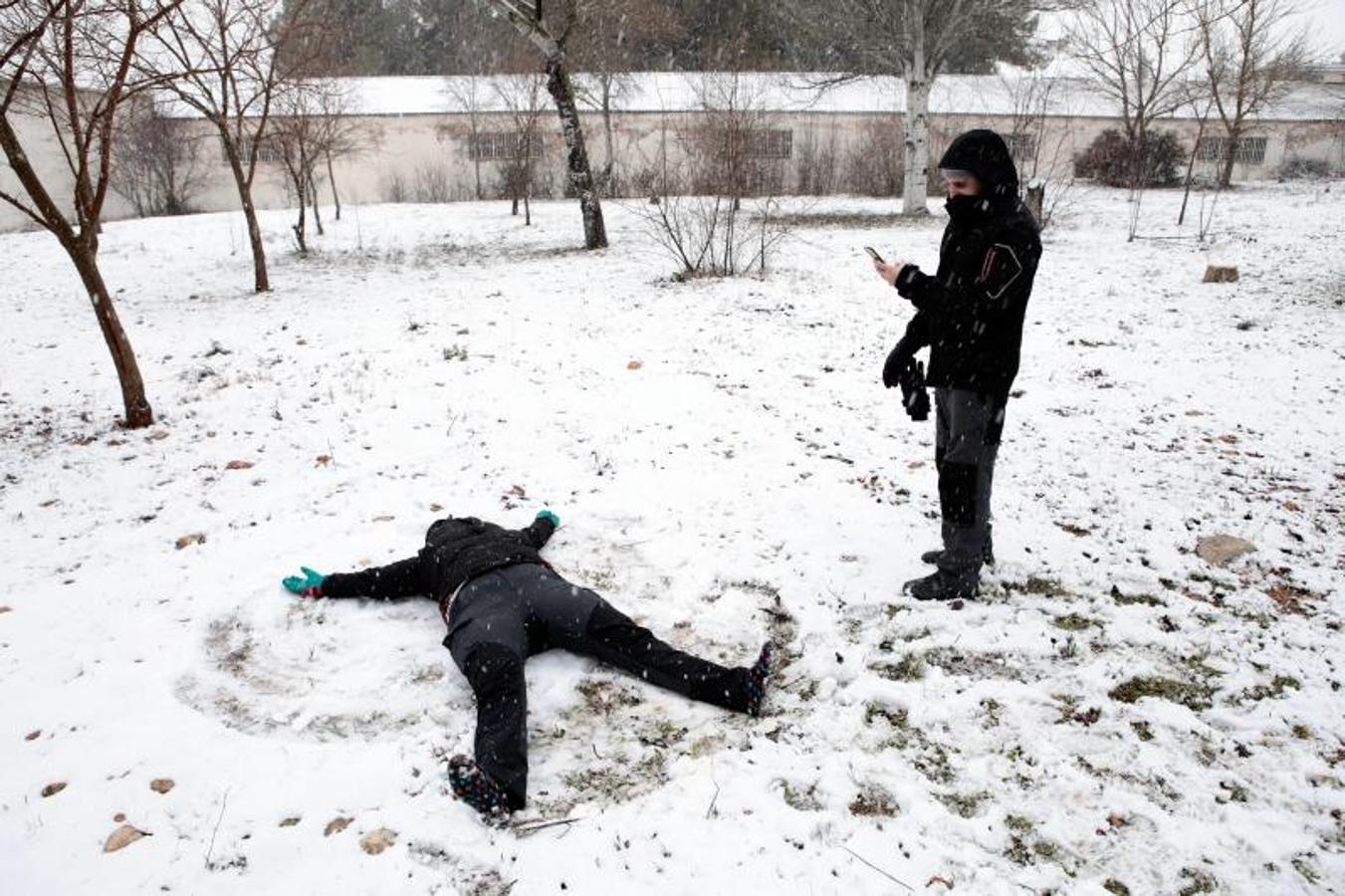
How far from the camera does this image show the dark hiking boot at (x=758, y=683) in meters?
3.13

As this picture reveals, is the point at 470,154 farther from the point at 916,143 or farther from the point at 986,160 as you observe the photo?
the point at 986,160

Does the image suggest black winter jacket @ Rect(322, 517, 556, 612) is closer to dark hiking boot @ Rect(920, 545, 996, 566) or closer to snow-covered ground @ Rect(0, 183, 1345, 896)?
snow-covered ground @ Rect(0, 183, 1345, 896)

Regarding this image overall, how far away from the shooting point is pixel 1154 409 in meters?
6.34

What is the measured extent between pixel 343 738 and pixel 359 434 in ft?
11.3

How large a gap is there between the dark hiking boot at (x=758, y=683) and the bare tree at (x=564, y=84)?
1175 cm

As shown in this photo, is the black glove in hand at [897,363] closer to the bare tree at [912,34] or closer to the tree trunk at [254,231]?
the tree trunk at [254,231]

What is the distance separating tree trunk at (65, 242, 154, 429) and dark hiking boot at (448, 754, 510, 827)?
533cm

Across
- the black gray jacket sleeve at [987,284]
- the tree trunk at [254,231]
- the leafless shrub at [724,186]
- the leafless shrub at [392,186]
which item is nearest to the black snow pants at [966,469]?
the black gray jacket sleeve at [987,284]

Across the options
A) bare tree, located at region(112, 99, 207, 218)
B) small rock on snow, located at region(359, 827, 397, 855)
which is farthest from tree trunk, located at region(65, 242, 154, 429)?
bare tree, located at region(112, 99, 207, 218)

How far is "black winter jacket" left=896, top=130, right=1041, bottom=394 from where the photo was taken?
327cm

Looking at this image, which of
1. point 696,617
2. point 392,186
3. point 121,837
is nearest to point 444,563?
point 696,617

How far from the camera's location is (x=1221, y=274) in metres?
10.4

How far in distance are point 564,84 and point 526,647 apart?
39.9ft

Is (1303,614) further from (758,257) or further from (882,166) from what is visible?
(882,166)
